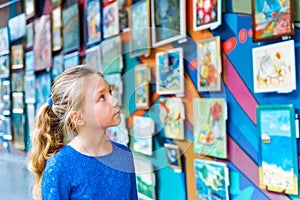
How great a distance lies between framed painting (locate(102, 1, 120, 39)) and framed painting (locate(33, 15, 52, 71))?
0.84 metres

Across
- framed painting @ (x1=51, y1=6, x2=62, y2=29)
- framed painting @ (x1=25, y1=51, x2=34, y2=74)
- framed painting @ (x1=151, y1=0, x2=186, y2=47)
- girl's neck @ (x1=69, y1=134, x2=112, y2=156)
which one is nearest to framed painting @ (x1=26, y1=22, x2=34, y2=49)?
framed painting @ (x1=25, y1=51, x2=34, y2=74)

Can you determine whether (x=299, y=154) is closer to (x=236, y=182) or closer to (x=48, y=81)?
(x=236, y=182)

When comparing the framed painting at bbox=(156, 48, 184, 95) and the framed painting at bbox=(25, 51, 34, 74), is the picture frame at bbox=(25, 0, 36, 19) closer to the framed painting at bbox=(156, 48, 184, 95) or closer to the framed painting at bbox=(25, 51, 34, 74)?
the framed painting at bbox=(25, 51, 34, 74)

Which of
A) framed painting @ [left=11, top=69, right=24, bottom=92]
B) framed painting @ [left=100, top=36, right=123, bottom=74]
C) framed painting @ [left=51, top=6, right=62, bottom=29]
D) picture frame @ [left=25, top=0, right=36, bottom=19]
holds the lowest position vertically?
framed painting @ [left=100, top=36, right=123, bottom=74]

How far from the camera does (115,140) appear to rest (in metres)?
0.97

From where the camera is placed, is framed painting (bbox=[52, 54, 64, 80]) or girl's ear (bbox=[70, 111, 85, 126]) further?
framed painting (bbox=[52, 54, 64, 80])

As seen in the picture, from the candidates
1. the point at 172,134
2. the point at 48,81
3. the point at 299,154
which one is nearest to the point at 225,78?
the point at 299,154

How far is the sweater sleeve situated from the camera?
944mm

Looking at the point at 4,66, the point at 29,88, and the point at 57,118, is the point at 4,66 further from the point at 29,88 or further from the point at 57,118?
the point at 57,118

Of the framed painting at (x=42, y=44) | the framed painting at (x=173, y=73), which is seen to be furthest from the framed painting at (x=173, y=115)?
the framed painting at (x=42, y=44)

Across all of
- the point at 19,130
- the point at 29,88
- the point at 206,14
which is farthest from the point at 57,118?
the point at 19,130

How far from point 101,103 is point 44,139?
29 cm

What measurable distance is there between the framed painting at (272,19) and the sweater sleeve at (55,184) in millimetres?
866

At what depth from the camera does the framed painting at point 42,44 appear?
324 centimetres
